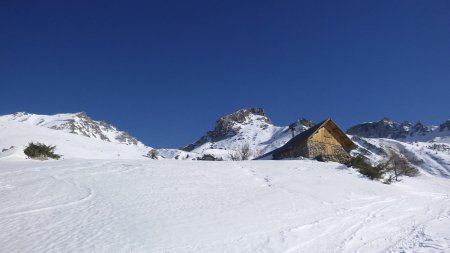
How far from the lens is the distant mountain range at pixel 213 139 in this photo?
1339 inches

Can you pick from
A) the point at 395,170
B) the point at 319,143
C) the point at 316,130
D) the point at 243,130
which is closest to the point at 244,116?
the point at 243,130

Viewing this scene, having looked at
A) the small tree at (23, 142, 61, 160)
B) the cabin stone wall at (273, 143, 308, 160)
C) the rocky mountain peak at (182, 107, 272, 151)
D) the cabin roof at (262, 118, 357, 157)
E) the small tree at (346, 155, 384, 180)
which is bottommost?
the small tree at (346, 155, 384, 180)

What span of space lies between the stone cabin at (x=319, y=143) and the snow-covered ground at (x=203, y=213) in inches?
604

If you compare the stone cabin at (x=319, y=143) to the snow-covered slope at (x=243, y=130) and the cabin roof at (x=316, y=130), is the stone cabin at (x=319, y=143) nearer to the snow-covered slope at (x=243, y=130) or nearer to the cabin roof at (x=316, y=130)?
the cabin roof at (x=316, y=130)

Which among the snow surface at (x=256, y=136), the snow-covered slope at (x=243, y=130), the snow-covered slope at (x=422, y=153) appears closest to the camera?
the snow-covered slope at (x=422, y=153)

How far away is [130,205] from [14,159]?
11.5 m

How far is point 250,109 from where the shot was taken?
18550cm

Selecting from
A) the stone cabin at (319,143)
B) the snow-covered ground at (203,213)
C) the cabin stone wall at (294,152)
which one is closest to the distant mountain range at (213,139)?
the snow-covered ground at (203,213)

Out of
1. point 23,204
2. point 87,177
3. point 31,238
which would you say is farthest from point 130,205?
point 87,177

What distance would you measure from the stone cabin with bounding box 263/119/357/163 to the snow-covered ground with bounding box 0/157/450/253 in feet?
50.4

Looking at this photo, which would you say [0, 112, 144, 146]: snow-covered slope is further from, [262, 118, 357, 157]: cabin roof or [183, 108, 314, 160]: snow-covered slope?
[262, 118, 357, 157]: cabin roof

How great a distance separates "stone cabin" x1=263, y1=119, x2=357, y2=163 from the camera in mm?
31156

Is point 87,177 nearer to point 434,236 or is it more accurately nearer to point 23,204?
point 23,204

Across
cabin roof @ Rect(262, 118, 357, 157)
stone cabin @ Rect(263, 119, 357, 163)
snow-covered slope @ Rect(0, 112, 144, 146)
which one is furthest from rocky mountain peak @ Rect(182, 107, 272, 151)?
stone cabin @ Rect(263, 119, 357, 163)
